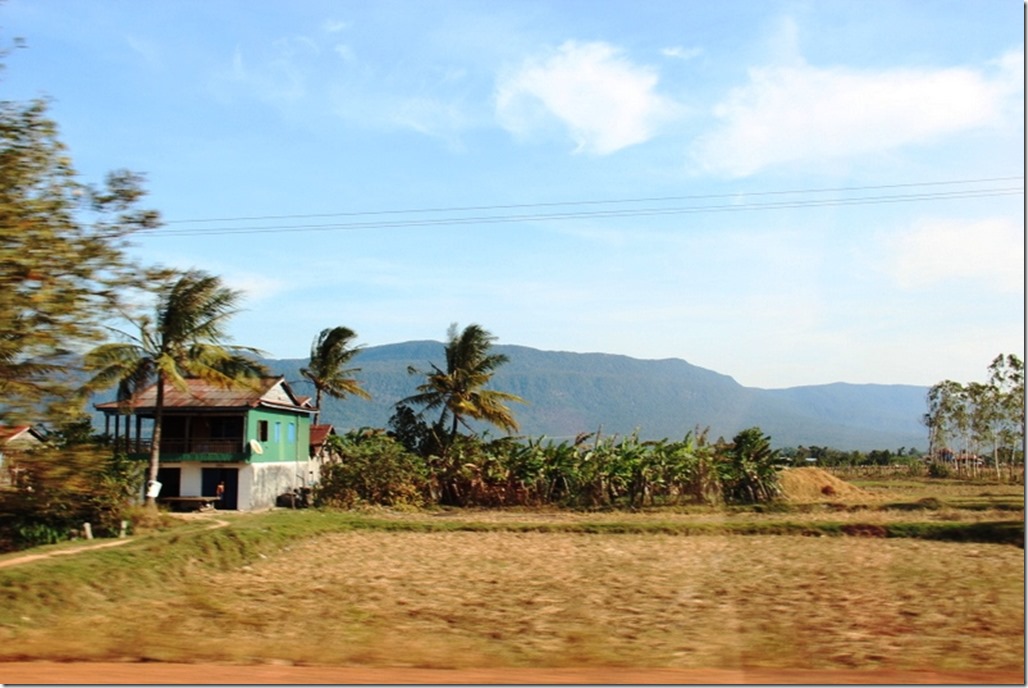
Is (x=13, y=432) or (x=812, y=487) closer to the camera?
(x=13, y=432)

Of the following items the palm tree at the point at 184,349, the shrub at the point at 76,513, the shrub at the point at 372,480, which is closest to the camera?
the shrub at the point at 76,513

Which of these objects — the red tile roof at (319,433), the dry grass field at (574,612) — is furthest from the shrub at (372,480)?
the dry grass field at (574,612)

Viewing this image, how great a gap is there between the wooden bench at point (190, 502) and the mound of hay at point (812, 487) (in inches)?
720

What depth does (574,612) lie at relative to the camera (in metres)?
10.3

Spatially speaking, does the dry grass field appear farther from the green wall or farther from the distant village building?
the green wall

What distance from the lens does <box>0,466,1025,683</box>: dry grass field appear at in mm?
7918

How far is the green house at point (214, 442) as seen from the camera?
29.8 meters

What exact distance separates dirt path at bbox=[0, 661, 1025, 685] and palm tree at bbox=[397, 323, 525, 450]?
26.3 meters

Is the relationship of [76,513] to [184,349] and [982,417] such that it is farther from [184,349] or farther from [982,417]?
[982,417]

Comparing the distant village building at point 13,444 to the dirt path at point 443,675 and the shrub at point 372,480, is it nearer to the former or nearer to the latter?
the dirt path at point 443,675

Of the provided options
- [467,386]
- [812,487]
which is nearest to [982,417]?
A: [812,487]

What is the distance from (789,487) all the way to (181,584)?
916 inches

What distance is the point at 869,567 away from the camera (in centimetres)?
1382

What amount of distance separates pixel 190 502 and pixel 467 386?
10.6m
